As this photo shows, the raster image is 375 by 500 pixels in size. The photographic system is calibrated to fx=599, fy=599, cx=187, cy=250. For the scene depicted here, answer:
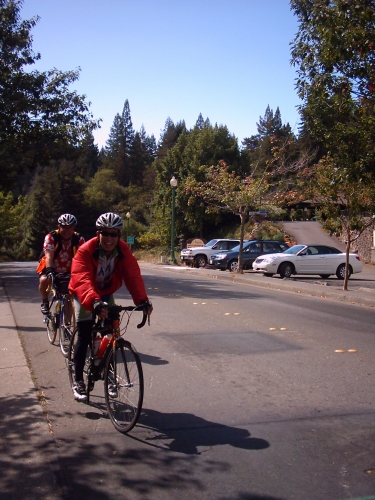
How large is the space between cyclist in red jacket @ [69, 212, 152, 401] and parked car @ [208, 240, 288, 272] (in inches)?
886

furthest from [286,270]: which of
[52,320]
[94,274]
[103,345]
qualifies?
[103,345]

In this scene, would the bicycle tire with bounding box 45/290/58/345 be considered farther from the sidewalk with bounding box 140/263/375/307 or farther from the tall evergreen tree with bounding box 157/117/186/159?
the tall evergreen tree with bounding box 157/117/186/159

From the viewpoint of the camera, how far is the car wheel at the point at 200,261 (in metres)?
30.7

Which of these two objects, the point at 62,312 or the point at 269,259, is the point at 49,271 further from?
the point at 269,259

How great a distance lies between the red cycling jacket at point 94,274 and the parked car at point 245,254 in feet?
74.0

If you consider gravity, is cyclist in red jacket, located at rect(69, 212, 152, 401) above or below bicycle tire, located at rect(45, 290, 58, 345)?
above

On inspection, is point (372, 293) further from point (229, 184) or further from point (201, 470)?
point (201, 470)

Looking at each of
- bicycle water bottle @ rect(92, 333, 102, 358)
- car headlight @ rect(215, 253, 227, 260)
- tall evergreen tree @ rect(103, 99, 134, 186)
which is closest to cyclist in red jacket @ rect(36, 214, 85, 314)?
bicycle water bottle @ rect(92, 333, 102, 358)

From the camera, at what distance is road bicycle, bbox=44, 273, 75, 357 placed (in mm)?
7594

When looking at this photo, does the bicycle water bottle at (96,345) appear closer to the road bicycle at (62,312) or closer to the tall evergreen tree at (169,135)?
the road bicycle at (62,312)

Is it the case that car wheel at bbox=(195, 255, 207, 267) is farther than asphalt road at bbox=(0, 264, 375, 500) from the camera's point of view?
Yes

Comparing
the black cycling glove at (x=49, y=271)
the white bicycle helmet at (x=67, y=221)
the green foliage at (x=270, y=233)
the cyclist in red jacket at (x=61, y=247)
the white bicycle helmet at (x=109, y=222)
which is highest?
the green foliage at (x=270, y=233)

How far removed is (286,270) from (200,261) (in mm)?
7325

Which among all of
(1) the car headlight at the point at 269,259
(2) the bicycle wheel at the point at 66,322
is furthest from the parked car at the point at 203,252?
(2) the bicycle wheel at the point at 66,322
